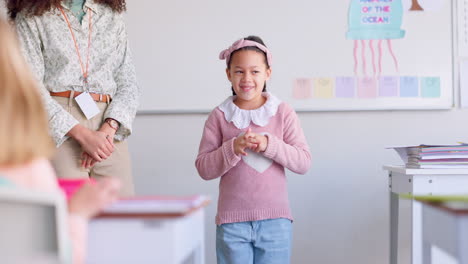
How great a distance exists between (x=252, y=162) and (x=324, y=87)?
106 cm

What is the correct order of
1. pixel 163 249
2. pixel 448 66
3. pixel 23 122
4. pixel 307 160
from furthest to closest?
pixel 448 66 → pixel 307 160 → pixel 163 249 → pixel 23 122

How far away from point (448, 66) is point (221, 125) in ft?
4.94

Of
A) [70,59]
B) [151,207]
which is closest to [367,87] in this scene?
[70,59]

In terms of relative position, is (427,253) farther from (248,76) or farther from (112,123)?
(112,123)

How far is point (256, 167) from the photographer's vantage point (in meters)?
2.19

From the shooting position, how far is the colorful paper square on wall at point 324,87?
3.08m

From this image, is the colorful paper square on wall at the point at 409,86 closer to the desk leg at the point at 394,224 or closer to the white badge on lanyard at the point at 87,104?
the desk leg at the point at 394,224

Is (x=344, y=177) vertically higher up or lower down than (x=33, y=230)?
lower down

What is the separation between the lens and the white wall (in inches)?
123

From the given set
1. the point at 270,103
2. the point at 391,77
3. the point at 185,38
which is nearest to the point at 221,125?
the point at 270,103

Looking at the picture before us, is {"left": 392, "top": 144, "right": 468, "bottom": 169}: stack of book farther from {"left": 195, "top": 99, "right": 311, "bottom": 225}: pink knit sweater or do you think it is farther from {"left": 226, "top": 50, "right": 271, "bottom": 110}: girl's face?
{"left": 226, "top": 50, "right": 271, "bottom": 110}: girl's face

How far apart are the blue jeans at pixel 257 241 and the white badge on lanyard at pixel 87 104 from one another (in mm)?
678

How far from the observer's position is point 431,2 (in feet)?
10.1

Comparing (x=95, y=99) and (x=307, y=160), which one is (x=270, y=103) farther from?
(x=95, y=99)
